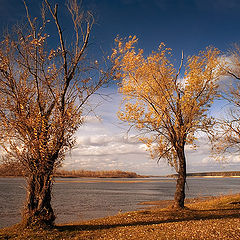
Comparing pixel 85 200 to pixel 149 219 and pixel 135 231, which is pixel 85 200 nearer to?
pixel 149 219

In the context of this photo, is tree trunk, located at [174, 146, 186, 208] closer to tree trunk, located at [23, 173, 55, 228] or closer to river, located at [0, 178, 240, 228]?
river, located at [0, 178, 240, 228]

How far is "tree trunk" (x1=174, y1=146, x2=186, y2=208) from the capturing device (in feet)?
67.2

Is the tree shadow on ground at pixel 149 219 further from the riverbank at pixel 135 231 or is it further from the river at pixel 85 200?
the river at pixel 85 200

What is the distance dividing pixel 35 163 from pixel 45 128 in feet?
6.41

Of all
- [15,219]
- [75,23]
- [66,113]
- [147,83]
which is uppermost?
[75,23]

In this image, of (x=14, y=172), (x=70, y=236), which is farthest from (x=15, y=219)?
(x=70, y=236)

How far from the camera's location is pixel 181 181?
2083 centimetres

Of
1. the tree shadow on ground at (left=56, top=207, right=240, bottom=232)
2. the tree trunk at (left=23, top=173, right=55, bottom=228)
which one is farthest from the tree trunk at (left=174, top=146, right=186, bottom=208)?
the tree trunk at (left=23, top=173, right=55, bottom=228)

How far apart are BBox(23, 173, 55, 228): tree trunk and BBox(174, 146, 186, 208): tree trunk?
10.5 metres

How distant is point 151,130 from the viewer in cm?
2095

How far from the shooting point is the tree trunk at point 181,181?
20.5m

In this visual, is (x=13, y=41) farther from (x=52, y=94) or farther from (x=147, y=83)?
(x=147, y=83)

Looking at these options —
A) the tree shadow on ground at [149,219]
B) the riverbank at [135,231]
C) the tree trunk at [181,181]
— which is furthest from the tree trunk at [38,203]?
the tree trunk at [181,181]

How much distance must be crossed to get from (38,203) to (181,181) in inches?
458
